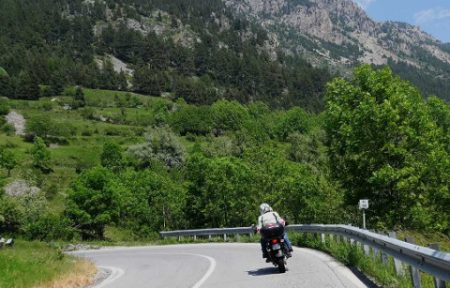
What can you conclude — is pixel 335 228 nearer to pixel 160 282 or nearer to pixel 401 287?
pixel 160 282

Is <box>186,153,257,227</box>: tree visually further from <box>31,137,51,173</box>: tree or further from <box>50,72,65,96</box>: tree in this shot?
<box>50,72,65,96</box>: tree

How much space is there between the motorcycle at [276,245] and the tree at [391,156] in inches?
508

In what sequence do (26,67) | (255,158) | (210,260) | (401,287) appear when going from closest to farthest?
(401,287), (210,260), (255,158), (26,67)

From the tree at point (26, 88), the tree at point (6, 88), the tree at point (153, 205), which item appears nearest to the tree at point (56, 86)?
the tree at point (26, 88)

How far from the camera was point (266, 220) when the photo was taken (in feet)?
43.3

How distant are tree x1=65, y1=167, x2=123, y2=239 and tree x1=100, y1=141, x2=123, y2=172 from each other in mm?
37751

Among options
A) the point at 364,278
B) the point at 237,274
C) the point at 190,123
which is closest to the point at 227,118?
the point at 190,123

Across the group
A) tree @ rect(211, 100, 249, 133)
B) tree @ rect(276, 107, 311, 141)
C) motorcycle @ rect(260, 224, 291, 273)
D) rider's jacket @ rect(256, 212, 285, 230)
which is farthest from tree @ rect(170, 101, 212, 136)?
motorcycle @ rect(260, 224, 291, 273)

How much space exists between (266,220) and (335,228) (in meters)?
5.83

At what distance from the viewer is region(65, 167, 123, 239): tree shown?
200 feet

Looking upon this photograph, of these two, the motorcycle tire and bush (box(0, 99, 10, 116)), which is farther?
bush (box(0, 99, 10, 116))

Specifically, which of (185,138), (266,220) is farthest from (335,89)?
(185,138)

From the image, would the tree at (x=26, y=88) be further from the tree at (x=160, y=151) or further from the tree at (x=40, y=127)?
the tree at (x=160, y=151)

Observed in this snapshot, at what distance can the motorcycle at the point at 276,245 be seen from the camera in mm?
12641
